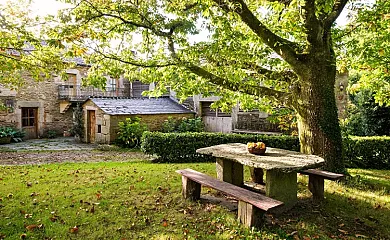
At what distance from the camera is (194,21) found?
6492mm

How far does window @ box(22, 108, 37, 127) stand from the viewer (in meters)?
16.2

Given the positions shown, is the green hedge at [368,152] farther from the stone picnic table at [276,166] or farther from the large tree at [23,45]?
the large tree at [23,45]

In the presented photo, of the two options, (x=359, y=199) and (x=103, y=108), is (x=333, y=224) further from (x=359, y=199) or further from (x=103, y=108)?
(x=103, y=108)

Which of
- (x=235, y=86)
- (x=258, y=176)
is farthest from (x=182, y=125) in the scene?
(x=258, y=176)

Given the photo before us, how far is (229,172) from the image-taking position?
16.8 feet

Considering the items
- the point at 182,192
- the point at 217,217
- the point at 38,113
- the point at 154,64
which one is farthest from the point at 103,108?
the point at 217,217

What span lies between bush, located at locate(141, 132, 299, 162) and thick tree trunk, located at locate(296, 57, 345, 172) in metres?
3.68

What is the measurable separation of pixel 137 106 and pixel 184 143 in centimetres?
701

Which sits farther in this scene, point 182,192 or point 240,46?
point 240,46

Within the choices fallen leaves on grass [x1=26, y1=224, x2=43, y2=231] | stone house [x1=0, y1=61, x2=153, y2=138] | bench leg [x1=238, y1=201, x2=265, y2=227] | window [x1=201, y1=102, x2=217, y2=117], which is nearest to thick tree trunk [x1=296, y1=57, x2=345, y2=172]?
bench leg [x1=238, y1=201, x2=265, y2=227]

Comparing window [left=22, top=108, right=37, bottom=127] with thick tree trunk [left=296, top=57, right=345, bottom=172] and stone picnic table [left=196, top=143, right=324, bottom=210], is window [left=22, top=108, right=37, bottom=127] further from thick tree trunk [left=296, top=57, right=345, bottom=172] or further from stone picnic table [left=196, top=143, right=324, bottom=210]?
thick tree trunk [left=296, top=57, right=345, bottom=172]

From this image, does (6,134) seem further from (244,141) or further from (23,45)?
(244,141)

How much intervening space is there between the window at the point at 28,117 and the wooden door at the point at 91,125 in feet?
13.3

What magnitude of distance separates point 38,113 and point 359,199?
1750 centimetres
